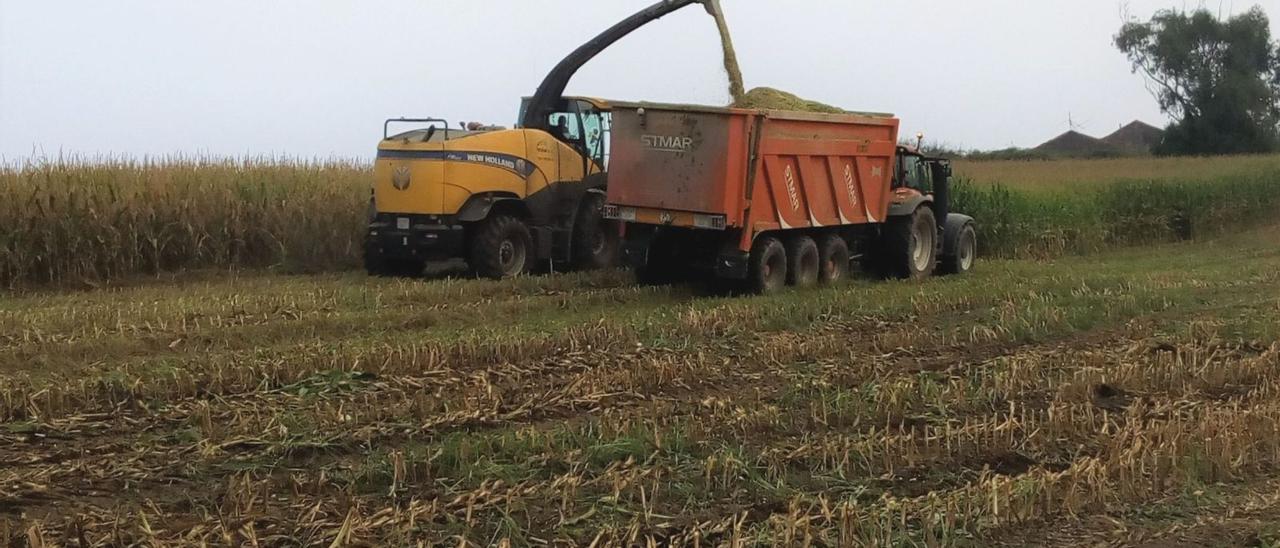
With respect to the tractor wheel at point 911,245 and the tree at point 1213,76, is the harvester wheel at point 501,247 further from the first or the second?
the tree at point 1213,76

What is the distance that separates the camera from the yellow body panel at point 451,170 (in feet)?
45.5

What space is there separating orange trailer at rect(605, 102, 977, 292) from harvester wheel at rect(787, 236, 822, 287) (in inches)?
0.5

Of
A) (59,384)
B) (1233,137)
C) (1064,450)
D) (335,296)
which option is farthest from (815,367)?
(1233,137)

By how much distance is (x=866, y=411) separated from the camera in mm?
6949

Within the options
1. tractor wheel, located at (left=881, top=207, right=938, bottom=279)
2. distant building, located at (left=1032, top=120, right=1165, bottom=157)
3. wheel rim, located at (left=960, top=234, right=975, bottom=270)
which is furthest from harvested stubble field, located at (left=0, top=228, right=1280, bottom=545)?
distant building, located at (left=1032, top=120, right=1165, bottom=157)

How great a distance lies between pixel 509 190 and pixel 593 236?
1.32 m

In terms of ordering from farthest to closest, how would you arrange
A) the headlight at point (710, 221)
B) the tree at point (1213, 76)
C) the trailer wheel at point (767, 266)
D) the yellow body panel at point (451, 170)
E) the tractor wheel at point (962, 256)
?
1. the tree at point (1213, 76)
2. the tractor wheel at point (962, 256)
3. the yellow body panel at point (451, 170)
4. the trailer wheel at point (767, 266)
5. the headlight at point (710, 221)

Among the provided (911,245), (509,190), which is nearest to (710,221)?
(509,190)

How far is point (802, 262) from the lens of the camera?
13.5 meters

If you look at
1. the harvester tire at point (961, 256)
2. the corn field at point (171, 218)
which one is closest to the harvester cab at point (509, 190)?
the corn field at point (171, 218)

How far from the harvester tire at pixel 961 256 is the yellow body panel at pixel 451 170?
5596mm

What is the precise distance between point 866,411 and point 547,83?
9.20m

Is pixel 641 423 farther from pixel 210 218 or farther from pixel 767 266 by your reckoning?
pixel 210 218

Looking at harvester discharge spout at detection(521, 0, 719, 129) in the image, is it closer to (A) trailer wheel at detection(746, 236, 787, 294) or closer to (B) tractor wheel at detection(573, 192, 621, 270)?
(B) tractor wheel at detection(573, 192, 621, 270)
